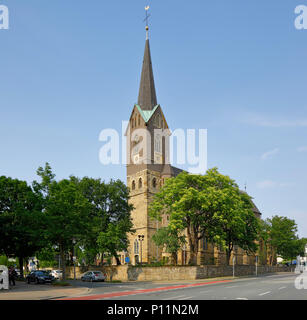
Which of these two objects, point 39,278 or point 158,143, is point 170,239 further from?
point 158,143

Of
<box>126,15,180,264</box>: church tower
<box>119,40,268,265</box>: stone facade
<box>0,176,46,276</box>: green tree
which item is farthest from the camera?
<box>126,15,180,264</box>: church tower

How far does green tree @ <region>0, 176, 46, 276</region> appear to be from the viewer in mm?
38906

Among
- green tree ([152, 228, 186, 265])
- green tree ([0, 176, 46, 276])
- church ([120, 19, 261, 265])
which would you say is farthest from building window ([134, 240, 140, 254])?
green tree ([0, 176, 46, 276])

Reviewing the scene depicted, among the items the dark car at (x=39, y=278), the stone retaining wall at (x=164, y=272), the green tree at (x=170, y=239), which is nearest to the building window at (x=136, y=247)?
the stone retaining wall at (x=164, y=272)

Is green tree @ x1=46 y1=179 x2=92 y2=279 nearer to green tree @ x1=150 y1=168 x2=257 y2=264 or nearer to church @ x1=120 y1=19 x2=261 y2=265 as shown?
green tree @ x1=150 y1=168 x2=257 y2=264

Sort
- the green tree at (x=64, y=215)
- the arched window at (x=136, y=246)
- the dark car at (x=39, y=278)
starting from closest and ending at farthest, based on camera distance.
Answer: the green tree at (x=64, y=215) → the dark car at (x=39, y=278) → the arched window at (x=136, y=246)

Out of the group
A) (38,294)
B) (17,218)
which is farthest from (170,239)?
(38,294)

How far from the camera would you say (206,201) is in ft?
144

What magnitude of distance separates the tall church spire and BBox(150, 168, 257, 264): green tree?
121 ft

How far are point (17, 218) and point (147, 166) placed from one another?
36.2 metres

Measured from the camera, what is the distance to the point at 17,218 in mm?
43781

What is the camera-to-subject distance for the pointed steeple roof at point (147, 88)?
272ft

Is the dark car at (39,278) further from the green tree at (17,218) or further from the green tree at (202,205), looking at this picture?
the green tree at (202,205)
